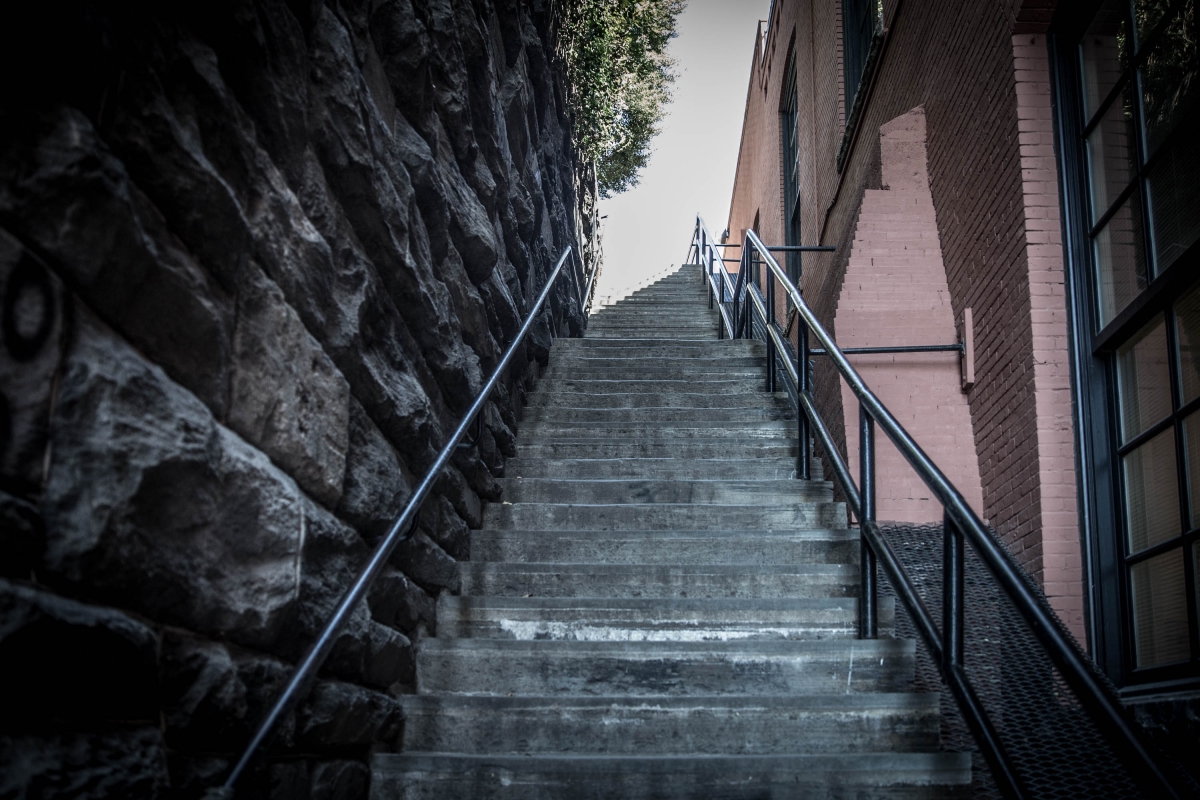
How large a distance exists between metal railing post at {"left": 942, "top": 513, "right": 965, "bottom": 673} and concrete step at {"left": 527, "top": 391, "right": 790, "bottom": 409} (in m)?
3.41

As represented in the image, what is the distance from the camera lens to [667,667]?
3223 mm

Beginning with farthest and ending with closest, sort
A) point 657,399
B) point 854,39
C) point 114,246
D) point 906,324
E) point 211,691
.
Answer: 1. point 854,39
2. point 657,399
3. point 906,324
4. point 211,691
5. point 114,246

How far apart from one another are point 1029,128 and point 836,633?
2.38 meters

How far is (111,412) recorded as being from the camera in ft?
5.00

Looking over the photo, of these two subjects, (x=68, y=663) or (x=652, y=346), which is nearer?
(x=68, y=663)

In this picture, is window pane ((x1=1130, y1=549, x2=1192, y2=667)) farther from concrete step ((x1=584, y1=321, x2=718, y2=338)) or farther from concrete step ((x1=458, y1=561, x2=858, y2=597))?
concrete step ((x1=584, y1=321, x2=718, y2=338))

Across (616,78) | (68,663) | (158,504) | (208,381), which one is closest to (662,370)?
(208,381)

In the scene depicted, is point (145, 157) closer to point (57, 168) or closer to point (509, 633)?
point (57, 168)

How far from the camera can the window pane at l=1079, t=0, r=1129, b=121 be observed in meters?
3.85

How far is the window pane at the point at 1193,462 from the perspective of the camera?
10.1 ft

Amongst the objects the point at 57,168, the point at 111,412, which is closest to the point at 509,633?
the point at 111,412

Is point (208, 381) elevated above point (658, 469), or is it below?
below

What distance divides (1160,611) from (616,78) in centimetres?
1030

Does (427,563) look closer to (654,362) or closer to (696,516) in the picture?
(696,516)
